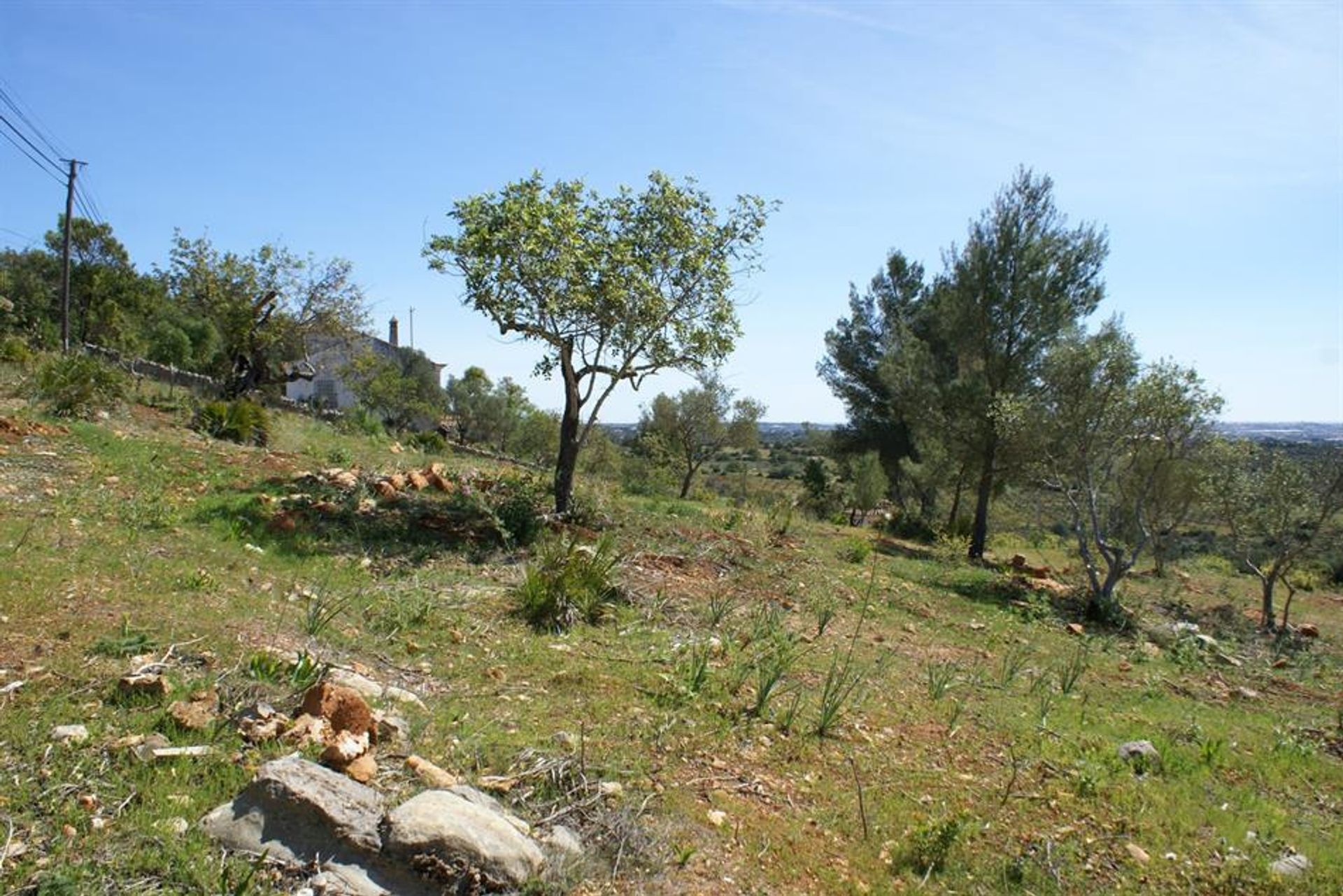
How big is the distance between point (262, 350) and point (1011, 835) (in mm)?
18633

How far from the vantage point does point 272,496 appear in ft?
30.4

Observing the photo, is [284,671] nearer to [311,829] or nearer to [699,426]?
[311,829]

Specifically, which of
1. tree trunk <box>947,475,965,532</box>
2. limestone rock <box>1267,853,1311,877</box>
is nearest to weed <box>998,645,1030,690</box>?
limestone rock <box>1267,853,1311,877</box>

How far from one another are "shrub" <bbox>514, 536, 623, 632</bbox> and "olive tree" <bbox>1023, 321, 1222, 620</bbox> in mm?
8192

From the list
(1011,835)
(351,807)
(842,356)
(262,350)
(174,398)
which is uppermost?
(842,356)

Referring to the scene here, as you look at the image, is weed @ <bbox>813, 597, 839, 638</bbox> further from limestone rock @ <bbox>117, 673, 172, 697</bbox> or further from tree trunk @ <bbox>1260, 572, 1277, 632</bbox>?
tree trunk @ <bbox>1260, 572, 1277, 632</bbox>

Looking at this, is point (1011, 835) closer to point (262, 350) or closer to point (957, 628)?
point (957, 628)

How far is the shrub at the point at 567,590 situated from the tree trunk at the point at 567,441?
9.24 feet

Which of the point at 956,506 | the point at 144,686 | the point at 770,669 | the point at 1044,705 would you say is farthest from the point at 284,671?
the point at 956,506

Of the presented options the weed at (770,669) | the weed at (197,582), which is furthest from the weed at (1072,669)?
the weed at (197,582)

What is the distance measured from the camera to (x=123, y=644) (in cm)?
443

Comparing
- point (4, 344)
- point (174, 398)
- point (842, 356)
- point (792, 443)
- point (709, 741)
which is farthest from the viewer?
point (792, 443)

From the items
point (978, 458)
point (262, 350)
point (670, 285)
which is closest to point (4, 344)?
point (262, 350)

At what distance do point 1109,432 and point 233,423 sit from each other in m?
13.9
